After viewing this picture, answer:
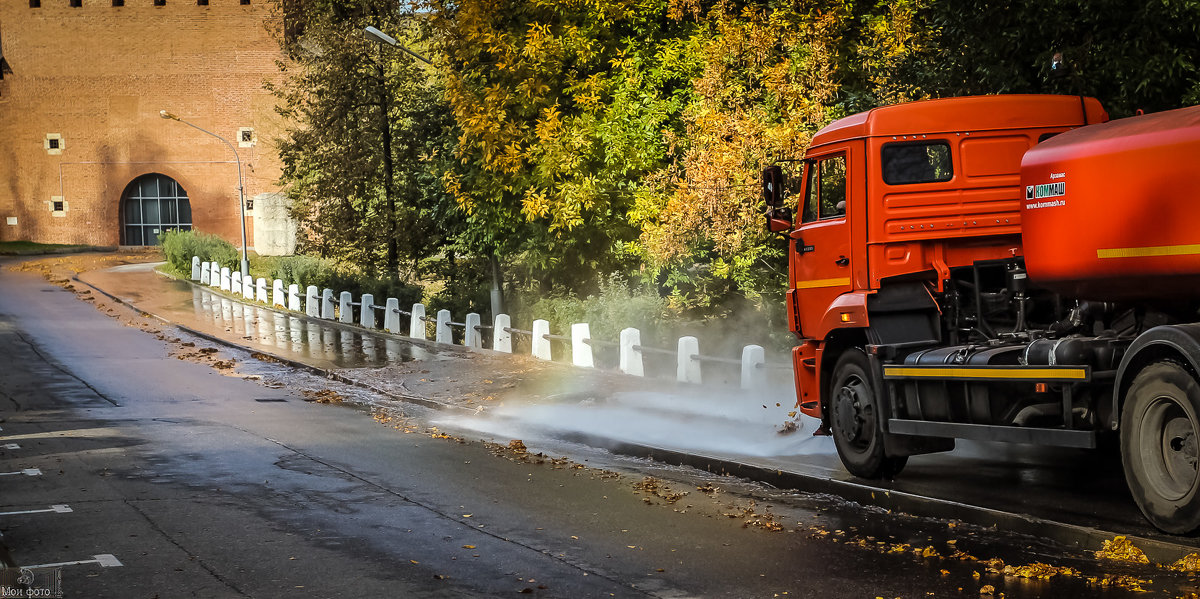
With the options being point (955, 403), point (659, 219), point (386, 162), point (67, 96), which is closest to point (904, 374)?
point (955, 403)

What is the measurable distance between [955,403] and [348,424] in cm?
843

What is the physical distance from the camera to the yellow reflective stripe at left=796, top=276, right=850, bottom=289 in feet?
36.5

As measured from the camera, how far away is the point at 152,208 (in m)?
68.1

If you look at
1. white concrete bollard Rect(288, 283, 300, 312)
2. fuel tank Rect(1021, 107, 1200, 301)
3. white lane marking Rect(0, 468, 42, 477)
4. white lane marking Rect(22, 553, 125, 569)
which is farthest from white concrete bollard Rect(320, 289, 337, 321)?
fuel tank Rect(1021, 107, 1200, 301)

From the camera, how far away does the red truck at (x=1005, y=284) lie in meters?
7.98

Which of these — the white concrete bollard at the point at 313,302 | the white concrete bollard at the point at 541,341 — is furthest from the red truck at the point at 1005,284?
the white concrete bollard at the point at 313,302

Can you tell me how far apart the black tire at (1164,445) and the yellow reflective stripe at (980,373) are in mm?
489

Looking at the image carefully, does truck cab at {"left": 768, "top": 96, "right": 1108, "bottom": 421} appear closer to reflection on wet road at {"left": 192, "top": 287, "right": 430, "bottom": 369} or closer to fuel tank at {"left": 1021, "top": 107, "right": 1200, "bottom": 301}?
fuel tank at {"left": 1021, "top": 107, "right": 1200, "bottom": 301}

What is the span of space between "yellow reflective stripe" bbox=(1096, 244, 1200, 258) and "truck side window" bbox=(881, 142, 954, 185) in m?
2.49

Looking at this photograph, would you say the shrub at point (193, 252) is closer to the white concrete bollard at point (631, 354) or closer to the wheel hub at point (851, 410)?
the white concrete bollard at point (631, 354)

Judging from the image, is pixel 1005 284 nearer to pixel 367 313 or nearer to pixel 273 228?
pixel 367 313

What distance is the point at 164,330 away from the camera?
30688 mm

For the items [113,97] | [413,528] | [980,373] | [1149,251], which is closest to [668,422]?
[980,373]

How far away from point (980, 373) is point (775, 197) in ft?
10.0
